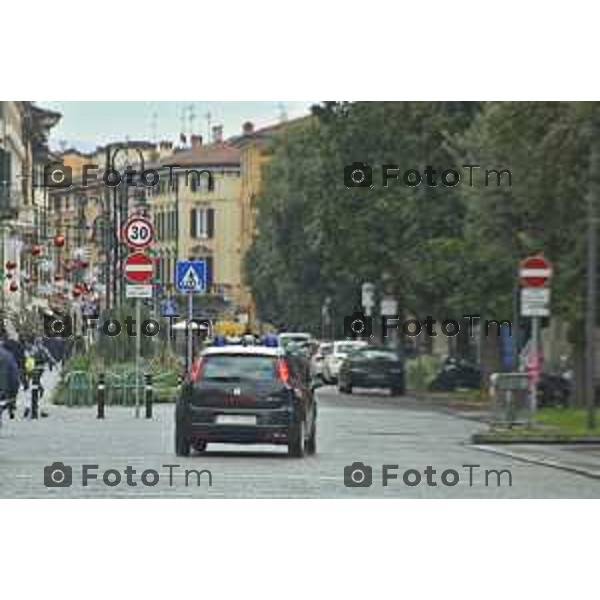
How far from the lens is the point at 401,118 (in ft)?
101

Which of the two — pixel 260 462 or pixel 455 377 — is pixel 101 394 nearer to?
pixel 260 462

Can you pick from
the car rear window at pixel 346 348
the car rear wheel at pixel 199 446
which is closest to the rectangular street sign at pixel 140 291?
the car rear wheel at pixel 199 446

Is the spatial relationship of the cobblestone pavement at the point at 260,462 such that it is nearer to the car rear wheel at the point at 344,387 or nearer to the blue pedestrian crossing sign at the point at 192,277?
the blue pedestrian crossing sign at the point at 192,277

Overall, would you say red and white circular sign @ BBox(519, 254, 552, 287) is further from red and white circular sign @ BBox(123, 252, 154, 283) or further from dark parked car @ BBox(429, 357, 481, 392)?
dark parked car @ BBox(429, 357, 481, 392)

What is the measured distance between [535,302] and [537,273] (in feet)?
0.98

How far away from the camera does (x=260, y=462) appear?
24922mm

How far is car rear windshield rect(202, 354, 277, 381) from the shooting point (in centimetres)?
2556

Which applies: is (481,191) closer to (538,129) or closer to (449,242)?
(538,129)

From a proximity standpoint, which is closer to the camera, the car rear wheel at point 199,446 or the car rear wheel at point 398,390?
the car rear wheel at point 199,446

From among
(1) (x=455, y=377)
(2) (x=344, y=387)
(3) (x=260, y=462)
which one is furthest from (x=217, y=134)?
(2) (x=344, y=387)

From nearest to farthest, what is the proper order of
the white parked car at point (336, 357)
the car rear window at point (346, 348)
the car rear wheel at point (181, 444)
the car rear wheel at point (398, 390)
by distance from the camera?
the car rear wheel at point (181, 444) < the white parked car at point (336, 357) < the car rear window at point (346, 348) < the car rear wheel at point (398, 390)

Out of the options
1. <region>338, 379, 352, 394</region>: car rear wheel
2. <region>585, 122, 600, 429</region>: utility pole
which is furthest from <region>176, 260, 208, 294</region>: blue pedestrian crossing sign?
<region>338, 379, 352, 394</region>: car rear wheel

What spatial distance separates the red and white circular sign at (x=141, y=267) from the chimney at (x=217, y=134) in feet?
6.86

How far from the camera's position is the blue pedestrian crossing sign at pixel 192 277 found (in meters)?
24.2
